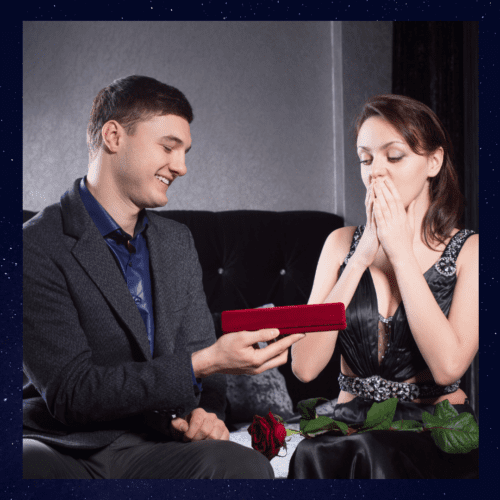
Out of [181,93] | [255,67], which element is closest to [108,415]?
[181,93]

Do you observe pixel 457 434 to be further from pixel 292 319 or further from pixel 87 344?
pixel 87 344

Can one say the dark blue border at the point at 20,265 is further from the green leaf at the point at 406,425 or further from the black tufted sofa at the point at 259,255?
the black tufted sofa at the point at 259,255

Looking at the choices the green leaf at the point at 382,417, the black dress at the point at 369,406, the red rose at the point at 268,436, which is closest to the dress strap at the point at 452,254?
the black dress at the point at 369,406

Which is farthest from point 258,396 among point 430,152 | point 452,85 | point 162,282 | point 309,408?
point 452,85

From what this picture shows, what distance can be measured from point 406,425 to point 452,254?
11.9 inches

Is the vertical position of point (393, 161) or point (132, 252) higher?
point (393, 161)

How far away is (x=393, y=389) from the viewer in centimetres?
91

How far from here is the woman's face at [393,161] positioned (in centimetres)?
88

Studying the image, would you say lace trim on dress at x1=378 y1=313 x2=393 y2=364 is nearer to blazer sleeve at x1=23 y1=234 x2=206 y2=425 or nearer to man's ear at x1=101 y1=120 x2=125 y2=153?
blazer sleeve at x1=23 y1=234 x2=206 y2=425

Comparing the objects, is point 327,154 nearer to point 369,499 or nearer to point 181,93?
point 181,93

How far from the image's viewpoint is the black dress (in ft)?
2.76

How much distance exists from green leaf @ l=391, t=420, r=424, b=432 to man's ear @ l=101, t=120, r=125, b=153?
0.65 meters

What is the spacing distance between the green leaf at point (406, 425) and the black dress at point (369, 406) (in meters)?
0.01

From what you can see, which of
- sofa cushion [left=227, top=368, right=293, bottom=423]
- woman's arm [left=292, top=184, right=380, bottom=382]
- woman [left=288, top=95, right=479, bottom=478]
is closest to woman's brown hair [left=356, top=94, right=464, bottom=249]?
woman [left=288, top=95, right=479, bottom=478]
